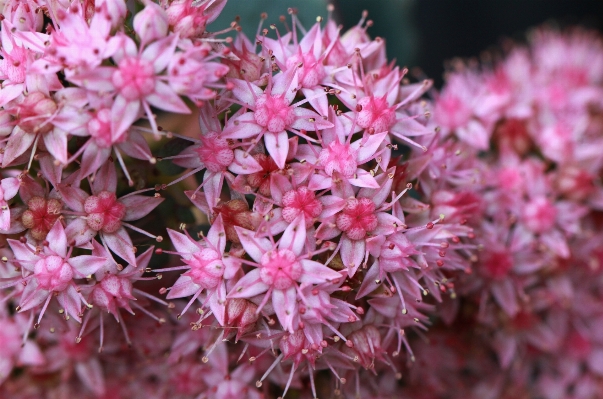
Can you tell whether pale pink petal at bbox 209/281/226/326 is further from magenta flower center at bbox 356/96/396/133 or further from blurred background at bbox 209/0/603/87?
blurred background at bbox 209/0/603/87

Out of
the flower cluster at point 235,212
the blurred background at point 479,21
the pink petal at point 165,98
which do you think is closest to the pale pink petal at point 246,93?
the flower cluster at point 235,212

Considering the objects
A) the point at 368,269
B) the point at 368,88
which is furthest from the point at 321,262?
the point at 368,88

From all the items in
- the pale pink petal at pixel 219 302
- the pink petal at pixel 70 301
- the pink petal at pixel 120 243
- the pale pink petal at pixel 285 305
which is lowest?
→ the pink petal at pixel 70 301

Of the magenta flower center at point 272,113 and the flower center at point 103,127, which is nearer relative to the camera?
the flower center at point 103,127

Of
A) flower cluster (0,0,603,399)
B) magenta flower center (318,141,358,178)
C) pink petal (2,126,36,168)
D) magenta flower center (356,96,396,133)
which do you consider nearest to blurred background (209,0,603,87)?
flower cluster (0,0,603,399)

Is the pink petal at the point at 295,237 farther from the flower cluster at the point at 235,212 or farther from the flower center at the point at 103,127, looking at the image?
the flower center at the point at 103,127

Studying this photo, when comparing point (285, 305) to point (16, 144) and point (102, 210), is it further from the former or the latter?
point (16, 144)

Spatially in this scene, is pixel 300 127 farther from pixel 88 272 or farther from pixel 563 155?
pixel 563 155
